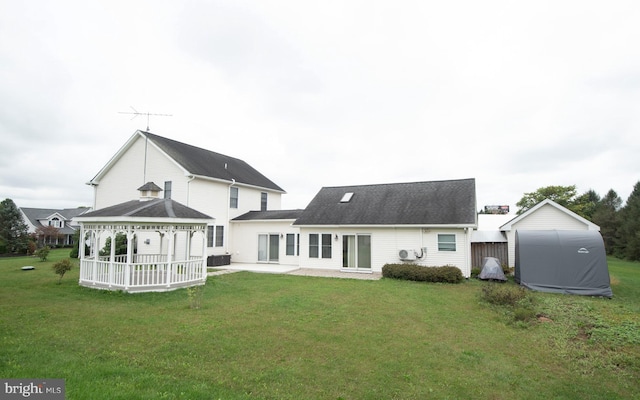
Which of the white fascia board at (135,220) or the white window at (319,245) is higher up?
the white fascia board at (135,220)

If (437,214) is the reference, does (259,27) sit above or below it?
above

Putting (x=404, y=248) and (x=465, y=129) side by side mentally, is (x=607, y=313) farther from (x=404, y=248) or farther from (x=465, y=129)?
(x=465, y=129)

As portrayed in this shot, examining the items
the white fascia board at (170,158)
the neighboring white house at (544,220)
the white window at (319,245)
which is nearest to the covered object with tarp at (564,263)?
the neighboring white house at (544,220)

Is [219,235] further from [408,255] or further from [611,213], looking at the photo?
[611,213]

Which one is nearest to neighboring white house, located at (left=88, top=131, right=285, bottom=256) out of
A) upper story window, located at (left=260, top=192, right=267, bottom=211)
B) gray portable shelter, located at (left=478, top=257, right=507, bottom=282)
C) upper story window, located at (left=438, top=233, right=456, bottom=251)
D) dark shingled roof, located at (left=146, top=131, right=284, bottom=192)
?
dark shingled roof, located at (left=146, top=131, right=284, bottom=192)

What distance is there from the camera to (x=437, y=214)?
52.9 feet

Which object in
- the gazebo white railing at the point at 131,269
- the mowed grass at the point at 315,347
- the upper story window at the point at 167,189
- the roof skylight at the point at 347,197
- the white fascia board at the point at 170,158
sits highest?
the white fascia board at the point at 170,158

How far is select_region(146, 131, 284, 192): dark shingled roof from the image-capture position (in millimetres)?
20062

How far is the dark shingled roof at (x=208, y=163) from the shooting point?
20062 millimetres

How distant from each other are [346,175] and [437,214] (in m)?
21.7

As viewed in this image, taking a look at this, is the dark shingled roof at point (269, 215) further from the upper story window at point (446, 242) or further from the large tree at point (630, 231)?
the large tree at point (630, 231)

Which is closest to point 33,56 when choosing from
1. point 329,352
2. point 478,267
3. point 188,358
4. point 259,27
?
point 259,27

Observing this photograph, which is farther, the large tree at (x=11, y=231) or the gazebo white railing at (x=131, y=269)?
the large tree at (x=11, y=231)

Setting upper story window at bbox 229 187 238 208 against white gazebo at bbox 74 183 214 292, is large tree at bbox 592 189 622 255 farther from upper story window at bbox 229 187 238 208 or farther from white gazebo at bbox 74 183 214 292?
white gazebo at bbox 74 183 214 292
